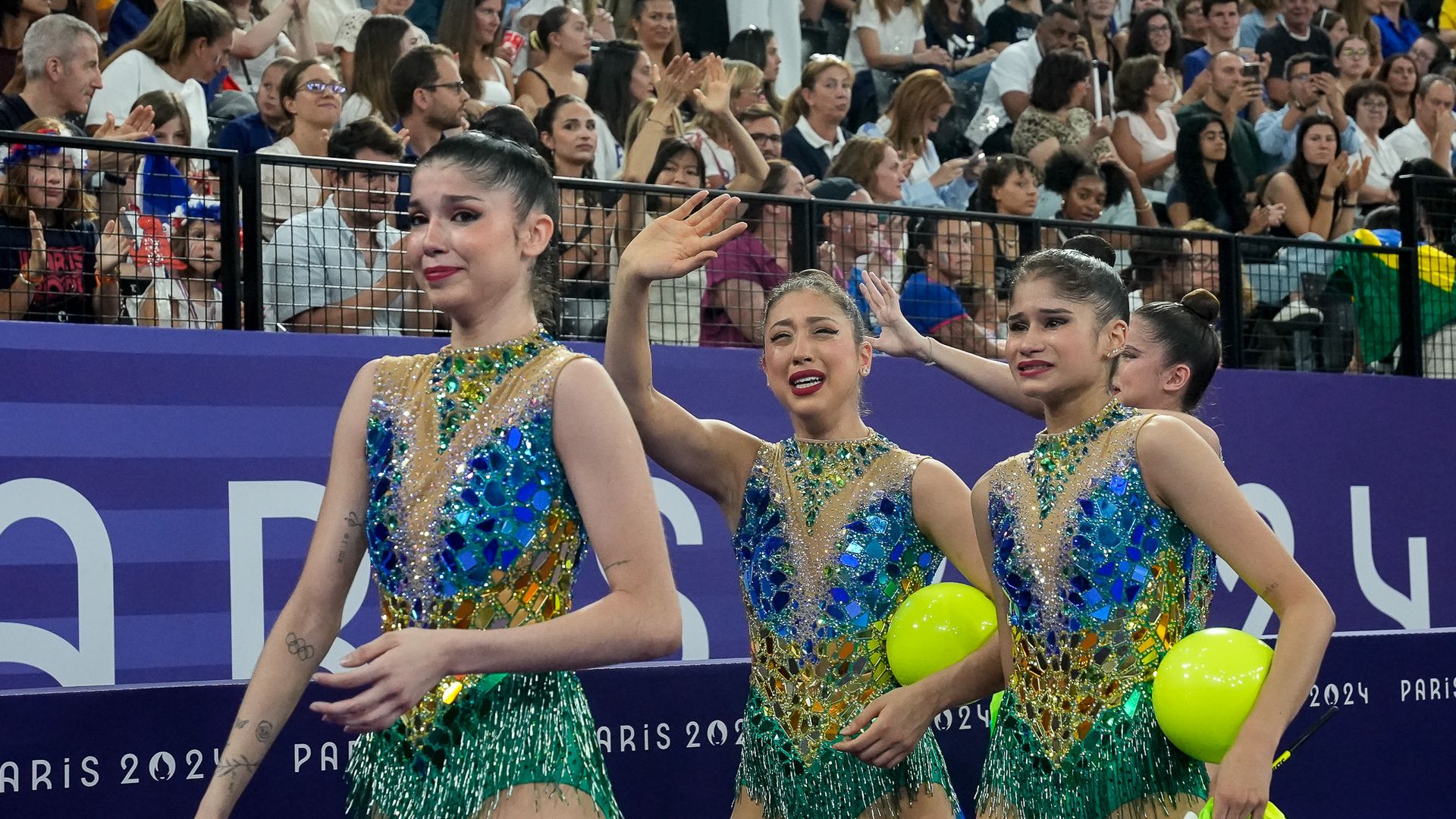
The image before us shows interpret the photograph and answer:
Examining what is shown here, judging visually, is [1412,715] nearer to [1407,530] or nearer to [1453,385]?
[1407,530]

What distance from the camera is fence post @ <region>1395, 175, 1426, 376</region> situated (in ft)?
24.5

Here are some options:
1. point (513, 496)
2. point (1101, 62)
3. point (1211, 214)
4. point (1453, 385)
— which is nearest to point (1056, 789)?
point (513, 496)

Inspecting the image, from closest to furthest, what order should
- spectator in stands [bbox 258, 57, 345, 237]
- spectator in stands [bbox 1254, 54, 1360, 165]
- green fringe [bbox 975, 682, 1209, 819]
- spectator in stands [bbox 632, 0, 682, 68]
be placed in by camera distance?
green fringe [bbox 975, 682, 1209, 819] → spectator in stands [bbox 258, 57, 345, 237] → spectator in stands [bbox 632, 0, 682, 68] → spectator in stands [bbox 1254, 54, 1360, 165]

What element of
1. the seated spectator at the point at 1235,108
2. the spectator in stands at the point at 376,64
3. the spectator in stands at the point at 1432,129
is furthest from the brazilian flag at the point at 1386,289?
the spectator in stands at the point at 376,64

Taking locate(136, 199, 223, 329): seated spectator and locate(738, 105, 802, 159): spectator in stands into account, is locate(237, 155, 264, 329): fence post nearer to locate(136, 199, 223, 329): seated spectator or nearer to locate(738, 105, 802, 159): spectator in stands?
locate(136, 199, 223, 329): seated spectator

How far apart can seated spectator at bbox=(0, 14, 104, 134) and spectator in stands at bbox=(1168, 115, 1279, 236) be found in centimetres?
521

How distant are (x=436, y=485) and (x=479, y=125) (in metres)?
3.29

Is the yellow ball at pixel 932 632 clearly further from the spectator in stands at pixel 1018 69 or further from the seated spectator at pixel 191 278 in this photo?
the spectator in stands at pixel 1018 69

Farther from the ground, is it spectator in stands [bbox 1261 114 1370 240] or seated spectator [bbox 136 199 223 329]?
spectator in stands [bbox 1261 114 1370 240]

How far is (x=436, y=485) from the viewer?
221 cm

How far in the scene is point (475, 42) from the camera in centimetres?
646

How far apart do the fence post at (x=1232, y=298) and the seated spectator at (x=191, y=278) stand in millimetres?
4020

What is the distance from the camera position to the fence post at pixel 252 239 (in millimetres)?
4895

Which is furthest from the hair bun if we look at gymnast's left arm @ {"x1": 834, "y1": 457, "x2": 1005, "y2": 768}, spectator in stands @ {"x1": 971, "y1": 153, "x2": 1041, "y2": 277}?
spectator in stands @ {"x1": 971, "y1": 153, "x2": 1041, "y2": 277}
